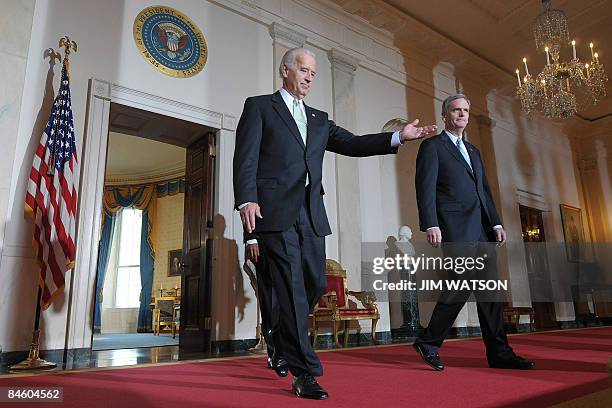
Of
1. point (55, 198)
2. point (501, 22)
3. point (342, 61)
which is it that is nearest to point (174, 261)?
point (342, 61)

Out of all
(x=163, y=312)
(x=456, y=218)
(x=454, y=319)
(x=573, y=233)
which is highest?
(x=573, y=233)

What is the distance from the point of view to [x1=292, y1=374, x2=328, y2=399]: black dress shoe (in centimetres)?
171

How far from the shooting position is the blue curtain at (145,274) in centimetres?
1057

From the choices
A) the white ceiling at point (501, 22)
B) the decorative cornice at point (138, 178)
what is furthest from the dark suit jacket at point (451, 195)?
the decorative cornice at point (138, 178)

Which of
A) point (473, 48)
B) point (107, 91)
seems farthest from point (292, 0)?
point (473, 48)

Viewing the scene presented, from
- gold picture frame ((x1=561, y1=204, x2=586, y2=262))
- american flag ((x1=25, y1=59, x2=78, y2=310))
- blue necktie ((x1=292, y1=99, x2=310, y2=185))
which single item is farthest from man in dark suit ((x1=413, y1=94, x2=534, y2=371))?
gold picture frame ((x1=561, y1=204, x2=586, y2=262))

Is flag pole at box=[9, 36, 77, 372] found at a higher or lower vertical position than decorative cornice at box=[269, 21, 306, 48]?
lower

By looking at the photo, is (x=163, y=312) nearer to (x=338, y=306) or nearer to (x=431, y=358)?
(x=338, y=306)

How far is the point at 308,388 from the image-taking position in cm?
173

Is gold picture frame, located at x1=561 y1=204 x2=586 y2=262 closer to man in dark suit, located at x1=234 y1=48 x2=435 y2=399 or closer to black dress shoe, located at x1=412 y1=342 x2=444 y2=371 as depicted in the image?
black dress shoe, located at x1=412 y1=342 x2=444 y2=371

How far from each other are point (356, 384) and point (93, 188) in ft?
10.4

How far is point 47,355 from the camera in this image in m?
3.67

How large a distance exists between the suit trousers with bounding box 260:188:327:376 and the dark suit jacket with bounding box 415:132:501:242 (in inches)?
32.6

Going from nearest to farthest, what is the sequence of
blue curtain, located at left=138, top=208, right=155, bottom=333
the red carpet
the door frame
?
the red carpet → the door frame → blue curtain, located at left=138, top=208, right=155, bottom=333
